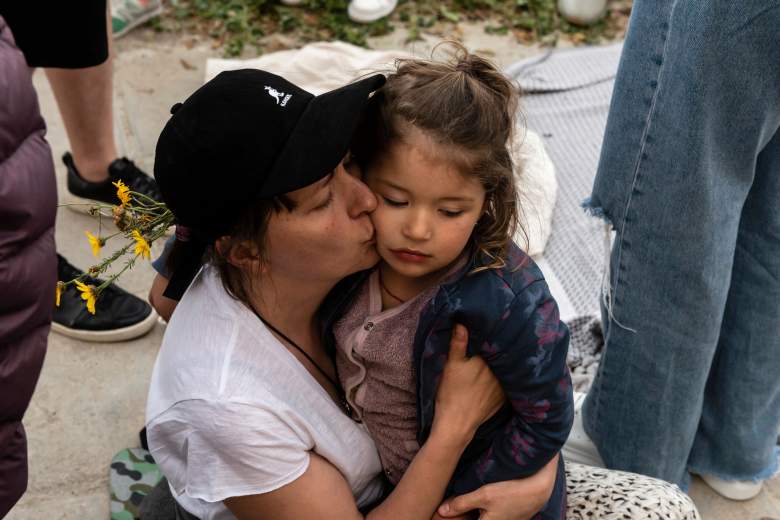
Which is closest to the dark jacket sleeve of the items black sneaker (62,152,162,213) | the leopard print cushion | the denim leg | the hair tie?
the leopard print cushion

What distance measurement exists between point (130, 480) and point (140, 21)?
9.50 feet

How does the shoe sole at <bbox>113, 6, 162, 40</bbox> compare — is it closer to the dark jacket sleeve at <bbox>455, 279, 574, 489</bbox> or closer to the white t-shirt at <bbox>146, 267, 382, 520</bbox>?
the white t-shirt at <bbox>146, 267, 382, 520</bbox>

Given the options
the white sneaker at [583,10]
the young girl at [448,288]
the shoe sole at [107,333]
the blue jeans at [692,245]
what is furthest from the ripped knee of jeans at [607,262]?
the white sneaker at [583,10]

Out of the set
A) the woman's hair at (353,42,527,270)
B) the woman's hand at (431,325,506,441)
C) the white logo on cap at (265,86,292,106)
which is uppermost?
the white logo on cap at (265,86,292,106)

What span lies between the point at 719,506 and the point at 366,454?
1368 millimetres

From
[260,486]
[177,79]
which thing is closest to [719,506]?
[260,486]

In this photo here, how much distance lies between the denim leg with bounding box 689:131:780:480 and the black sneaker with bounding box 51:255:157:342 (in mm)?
1832

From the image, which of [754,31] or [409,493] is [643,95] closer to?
[754,31]

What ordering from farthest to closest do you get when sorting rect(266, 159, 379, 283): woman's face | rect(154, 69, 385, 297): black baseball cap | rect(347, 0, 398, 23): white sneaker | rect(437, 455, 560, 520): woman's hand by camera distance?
rect(347, 0, 398, 23): white sneaker < rect(437, 455, 560, 520): woman's hand < rect(266, 159, 379, 283): woman's face < rect(154, 69, 385, 297): black baseball cap

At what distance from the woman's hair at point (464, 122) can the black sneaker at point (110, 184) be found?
1934mm

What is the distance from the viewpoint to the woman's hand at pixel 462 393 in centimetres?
178

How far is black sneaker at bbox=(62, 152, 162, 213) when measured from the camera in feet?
11.3

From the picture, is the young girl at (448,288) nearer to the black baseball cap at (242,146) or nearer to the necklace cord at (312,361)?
the necklace cord at (312,361)

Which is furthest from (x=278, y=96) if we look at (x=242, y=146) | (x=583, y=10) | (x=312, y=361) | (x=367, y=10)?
(x=583, y=10)
